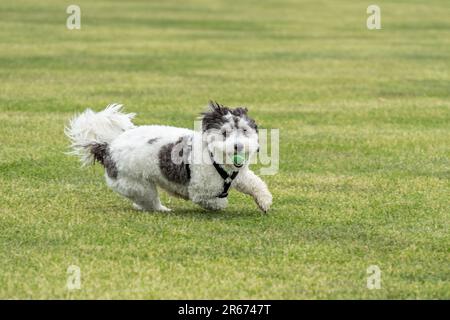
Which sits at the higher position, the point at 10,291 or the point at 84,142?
the point at 84,142

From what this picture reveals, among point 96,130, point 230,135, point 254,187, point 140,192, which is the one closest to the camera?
point 230,135

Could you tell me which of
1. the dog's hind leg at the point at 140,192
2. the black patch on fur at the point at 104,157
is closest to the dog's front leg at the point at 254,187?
the dog's hind leg at the point at 140,192

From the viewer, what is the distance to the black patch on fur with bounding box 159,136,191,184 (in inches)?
393

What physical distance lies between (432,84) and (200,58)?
5824 mm

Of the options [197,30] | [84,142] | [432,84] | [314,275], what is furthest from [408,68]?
Answer: [314,275]

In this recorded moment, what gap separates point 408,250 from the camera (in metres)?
8.88

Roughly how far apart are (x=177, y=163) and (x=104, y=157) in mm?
854

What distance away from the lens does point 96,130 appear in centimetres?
1069
